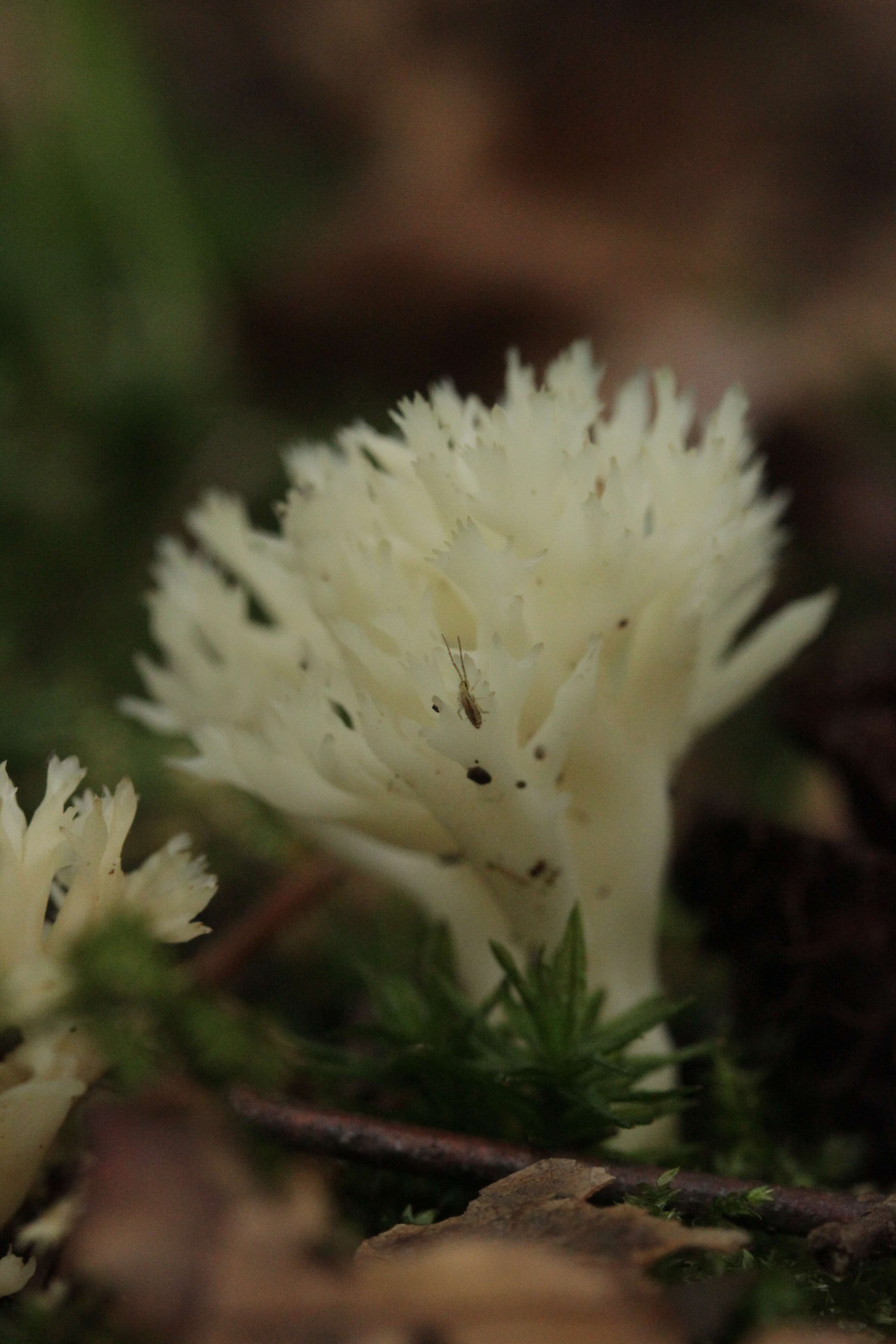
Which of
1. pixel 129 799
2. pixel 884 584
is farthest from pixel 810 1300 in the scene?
pixel 884 584

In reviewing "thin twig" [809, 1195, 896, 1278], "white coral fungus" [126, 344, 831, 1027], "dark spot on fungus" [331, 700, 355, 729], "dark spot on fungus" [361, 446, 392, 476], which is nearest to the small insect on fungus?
"white coral fungus" [126, 344, 831, 1027]

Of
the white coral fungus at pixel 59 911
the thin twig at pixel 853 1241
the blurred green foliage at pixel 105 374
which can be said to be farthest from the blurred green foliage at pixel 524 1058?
the blurred green foliage at pixel 105 374

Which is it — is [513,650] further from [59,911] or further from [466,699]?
[59,911]

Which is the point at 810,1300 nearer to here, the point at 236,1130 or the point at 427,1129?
the point at 427,1129

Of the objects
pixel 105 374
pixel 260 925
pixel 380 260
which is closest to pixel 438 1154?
pixel 260 925

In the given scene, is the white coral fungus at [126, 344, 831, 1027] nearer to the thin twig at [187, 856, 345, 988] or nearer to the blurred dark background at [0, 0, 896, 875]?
the thin twig at [187, 856, 345, 988]

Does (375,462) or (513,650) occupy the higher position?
(375,462)

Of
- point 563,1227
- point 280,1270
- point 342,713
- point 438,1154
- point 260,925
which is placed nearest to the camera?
point 280,1270
